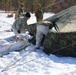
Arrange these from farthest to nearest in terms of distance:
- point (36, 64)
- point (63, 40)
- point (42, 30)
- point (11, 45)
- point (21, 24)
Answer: point (21, 24) → point (42, 30) → point (11, 45) → point (63, 40) → point (36, 64)

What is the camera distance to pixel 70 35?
7.32m

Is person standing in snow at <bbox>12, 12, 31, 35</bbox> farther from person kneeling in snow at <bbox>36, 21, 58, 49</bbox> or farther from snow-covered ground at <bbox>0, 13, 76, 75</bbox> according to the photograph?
snow-covered ground at <bbox>0, 13, 76, 75</bbox>

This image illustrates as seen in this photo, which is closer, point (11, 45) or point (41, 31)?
point (11, 45)

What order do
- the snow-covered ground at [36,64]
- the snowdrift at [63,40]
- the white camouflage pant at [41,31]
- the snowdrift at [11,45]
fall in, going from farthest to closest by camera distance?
the white camouflage pant at [41,31] < the snowdrift at [11,45] < the snowdrift at [63,40] < the snow-covered ground at [36,64]

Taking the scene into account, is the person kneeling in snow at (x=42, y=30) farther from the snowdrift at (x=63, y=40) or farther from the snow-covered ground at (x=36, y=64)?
the snow-covered ground at (x=36, y=64)

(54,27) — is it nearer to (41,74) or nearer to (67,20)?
(67,20)

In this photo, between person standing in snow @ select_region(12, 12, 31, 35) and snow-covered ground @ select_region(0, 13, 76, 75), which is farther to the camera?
person standing in snow @ select_region(12, 12, 31, 35)

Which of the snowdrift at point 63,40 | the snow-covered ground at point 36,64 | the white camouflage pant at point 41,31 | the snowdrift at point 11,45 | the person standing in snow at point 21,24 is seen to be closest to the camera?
the snow-covered ground at point 36,64

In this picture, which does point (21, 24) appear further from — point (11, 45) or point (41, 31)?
point (11, 45)

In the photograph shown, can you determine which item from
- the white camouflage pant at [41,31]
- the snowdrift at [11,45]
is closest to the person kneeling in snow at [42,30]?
the white camouflage pant at [41,31]

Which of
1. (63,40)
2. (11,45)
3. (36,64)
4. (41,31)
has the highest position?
(41,31)

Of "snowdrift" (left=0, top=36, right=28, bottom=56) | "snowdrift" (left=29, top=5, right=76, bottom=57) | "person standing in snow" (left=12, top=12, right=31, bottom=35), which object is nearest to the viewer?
"snowdrift" (left=29, top=5, right=76, bottom=57)

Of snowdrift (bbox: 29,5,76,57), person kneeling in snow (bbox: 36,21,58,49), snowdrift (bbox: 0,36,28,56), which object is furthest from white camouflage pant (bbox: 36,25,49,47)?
snowdrift (bbox: 0,36,28,56)

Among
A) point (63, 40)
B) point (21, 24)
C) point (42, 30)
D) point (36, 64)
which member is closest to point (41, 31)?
point (42, 30)
